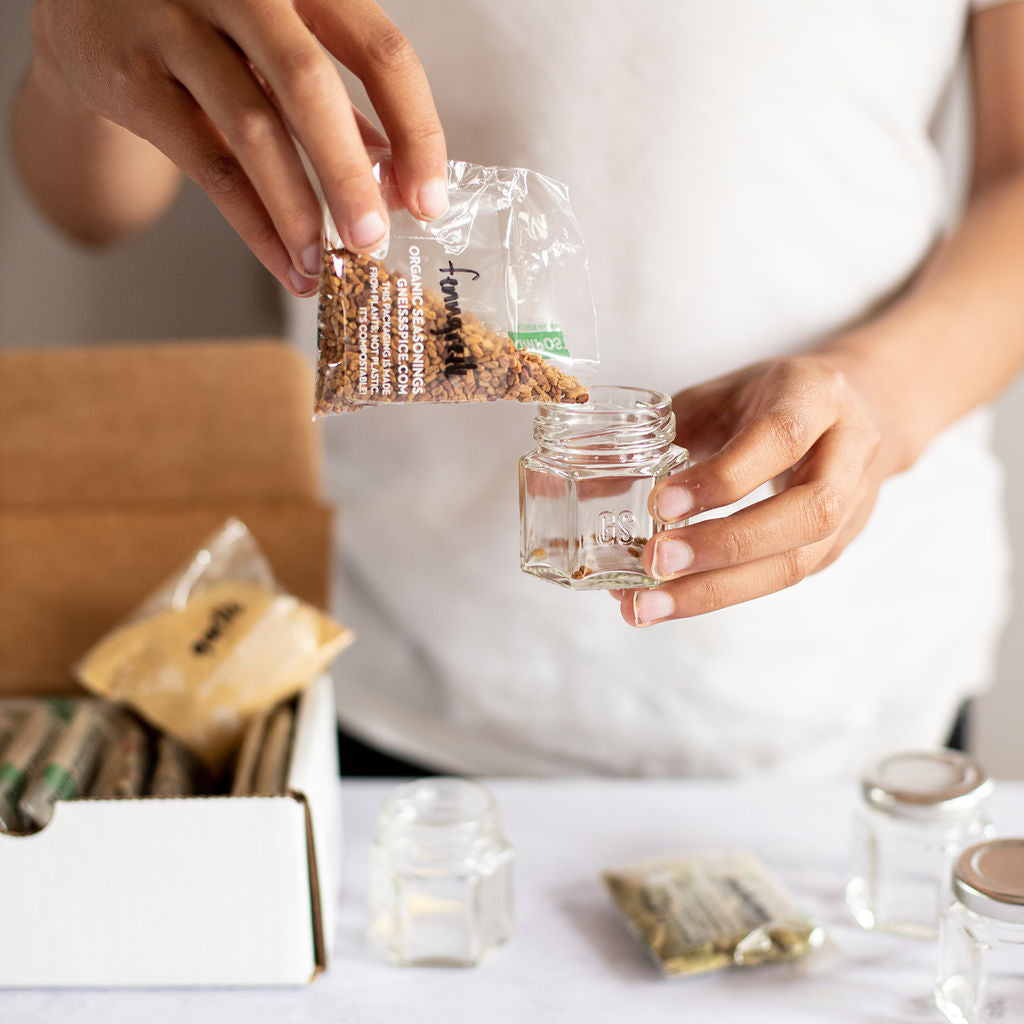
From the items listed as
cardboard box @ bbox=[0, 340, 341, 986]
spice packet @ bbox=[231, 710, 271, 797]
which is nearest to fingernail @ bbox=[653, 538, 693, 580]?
spice packet @ bbox=[231, 710, 271, 797]

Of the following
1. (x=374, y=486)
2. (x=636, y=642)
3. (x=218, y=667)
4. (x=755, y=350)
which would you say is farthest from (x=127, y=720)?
(x=755, y=350)

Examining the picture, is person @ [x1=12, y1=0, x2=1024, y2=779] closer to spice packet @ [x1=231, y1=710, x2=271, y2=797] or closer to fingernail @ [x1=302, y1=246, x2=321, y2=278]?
fingernail @ [x1=302, y1=246, x2=321, y2=278]

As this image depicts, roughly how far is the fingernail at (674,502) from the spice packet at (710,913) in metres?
0.24

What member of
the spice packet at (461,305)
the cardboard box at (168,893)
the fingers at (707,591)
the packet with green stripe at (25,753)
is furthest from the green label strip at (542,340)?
the packet with green stripe at (25,753)

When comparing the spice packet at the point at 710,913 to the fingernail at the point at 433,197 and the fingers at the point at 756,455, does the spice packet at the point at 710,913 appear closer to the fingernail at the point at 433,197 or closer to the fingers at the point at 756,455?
the fingers at the point at 756,455

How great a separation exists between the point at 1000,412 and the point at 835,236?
24.3 inches

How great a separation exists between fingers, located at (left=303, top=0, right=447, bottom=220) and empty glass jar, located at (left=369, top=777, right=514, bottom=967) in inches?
12.7

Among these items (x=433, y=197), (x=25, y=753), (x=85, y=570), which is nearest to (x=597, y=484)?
(x=433, y=197)

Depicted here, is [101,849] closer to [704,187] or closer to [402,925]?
[402,925]

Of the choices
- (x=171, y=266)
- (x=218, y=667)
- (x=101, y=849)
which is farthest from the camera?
(x=171, y=266)

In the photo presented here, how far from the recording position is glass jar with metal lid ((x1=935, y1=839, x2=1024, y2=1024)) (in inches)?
17.6

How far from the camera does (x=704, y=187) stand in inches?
26.8

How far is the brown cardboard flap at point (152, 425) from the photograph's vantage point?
0.91m

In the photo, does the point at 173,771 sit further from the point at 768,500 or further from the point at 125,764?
the point at 768,500
